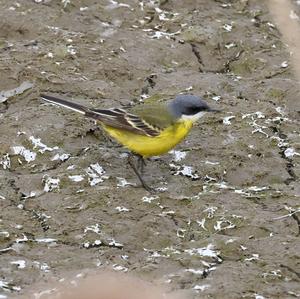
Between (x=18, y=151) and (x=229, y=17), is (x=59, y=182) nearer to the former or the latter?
(x=18, y=151)

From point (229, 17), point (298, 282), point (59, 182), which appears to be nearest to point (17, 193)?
point (59, 182)

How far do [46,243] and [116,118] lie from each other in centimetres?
137

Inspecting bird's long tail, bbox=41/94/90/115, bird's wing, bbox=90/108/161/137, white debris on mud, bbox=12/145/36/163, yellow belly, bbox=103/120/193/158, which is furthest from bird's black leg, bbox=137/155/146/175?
white debris on mud, bbox=12/145/36/163

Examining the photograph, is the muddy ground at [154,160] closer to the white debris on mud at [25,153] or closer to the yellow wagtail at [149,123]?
the white debris on mud at [25,153]

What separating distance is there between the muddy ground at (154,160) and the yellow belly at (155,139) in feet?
0.69

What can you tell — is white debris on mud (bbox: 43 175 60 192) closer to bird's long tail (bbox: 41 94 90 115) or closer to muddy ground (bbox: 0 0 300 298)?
muddy ground (bbox: 0 0 300 298)

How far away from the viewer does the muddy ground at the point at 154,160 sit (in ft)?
20.8

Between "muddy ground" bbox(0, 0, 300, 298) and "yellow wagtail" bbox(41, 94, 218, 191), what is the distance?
238 millimetres

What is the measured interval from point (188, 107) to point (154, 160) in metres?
0.59

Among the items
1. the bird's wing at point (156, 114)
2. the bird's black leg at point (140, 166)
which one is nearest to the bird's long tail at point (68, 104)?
the bird's wing at point (156, 114)

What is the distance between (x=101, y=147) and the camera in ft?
25.8

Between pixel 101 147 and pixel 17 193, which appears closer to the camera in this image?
pixel 17 193

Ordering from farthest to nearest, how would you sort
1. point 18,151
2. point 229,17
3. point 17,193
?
1. point 229,17
2. point 18,151
3. point 17,193

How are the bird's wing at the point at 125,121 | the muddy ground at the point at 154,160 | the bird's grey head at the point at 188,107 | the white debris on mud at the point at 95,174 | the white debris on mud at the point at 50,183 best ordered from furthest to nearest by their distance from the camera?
the bird's grey head at the point at 188,107
the bird's wing at the point at 125,121
the white debris on mud at the point at 95,174
the white debris on mud at the point at 50,183
the muddy ground at the point at 154,160
